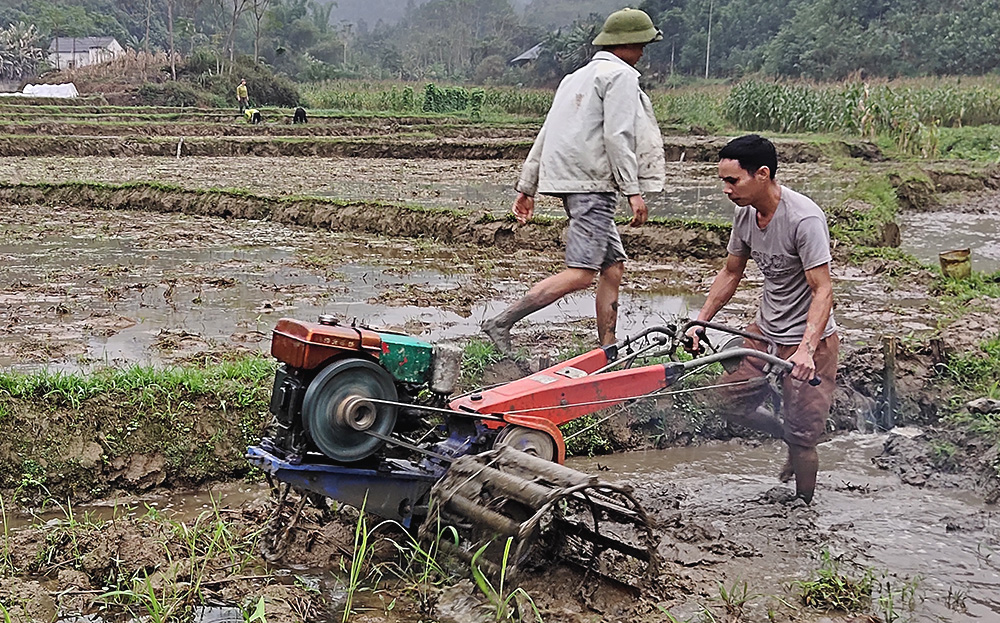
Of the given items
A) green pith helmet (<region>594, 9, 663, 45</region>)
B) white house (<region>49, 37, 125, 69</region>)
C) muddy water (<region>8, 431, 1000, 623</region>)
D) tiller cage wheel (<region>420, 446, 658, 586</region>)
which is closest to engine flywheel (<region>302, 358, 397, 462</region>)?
tiller cage wheel (<region>420, 446, 658, 586</region>)

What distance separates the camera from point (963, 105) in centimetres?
2714

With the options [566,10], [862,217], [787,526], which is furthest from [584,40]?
[566,10]

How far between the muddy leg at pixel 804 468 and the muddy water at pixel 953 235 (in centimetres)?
630

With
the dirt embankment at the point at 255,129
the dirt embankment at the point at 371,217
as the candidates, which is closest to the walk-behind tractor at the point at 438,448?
the dirt embankment at the point at 371,217

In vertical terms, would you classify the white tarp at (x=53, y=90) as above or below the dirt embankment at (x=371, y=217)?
above

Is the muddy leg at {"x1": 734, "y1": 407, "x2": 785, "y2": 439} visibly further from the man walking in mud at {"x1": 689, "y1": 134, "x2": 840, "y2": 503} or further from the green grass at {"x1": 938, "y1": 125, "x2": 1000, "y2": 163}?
the green grass at {"x1": 938, "y1": 125, "x2": 1000, "y2": 163}

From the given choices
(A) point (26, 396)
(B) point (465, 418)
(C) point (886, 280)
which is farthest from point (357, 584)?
(C) point (886, 280)

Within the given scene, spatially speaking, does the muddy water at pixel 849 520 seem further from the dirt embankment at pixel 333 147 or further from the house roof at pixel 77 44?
the house roof at pixel 77 44

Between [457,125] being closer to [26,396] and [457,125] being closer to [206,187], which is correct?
[206,187]

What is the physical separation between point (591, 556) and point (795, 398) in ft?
4.13

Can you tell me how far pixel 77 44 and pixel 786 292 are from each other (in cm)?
7645

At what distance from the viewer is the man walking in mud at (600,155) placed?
480 centimetres

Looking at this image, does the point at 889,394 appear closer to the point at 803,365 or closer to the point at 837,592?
the point at 803,365

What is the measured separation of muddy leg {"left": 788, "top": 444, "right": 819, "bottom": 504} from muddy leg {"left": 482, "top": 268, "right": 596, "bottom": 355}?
1438 mm
